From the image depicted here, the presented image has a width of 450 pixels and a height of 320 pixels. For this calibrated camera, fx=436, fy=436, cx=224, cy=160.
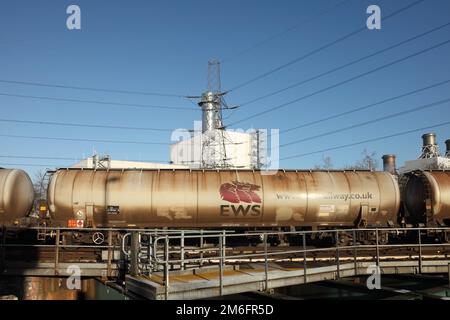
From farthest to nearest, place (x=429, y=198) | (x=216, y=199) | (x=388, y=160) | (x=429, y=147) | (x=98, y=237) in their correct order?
(x=429, y=147)
(x=388, y=160)
(x=429, y=198)
(x=216, y=199)
(x=98, y=237)

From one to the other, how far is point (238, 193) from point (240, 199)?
11.3 inches

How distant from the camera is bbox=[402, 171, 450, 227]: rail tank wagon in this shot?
65.0 ft

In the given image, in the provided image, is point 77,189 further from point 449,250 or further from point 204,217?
point 449,250

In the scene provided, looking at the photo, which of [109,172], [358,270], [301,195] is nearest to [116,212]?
[109,172]

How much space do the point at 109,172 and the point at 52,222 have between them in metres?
3.21

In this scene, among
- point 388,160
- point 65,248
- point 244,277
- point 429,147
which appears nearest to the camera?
point 244,277

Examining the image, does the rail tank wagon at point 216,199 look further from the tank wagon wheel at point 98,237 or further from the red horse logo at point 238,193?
the tank wagon wheel at point 98,237

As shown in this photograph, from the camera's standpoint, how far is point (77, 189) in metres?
19.0

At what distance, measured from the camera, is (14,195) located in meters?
18.8

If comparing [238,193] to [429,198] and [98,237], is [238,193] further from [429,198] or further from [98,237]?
[429,198]

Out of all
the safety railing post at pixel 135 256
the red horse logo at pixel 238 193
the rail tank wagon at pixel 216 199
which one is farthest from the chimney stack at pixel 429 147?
the safety railing post at pixel 135 256

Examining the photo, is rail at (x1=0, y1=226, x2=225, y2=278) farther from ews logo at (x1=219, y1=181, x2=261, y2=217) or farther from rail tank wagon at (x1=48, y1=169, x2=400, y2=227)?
ews logo at (x1=219, y1=181, x2=261, y2=217)

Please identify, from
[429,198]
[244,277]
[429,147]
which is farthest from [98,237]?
[429,147]

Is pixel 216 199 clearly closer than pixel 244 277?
No
